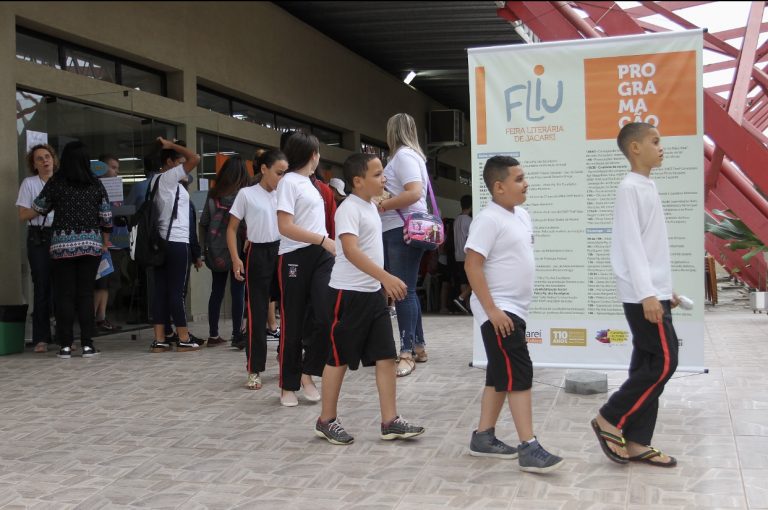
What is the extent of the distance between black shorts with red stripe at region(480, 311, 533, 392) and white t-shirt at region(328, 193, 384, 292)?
690 mm

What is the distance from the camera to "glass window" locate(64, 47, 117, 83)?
849cm

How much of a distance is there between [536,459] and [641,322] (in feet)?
2.29

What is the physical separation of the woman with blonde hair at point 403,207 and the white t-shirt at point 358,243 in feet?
5.14

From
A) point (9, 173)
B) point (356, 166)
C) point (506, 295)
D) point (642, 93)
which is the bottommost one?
point (506, 295)

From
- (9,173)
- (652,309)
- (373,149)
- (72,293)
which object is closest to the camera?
(652,309)

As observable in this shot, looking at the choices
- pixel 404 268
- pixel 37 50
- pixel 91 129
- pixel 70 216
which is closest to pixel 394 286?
pixel 404 268

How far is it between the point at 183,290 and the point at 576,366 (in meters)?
3.70

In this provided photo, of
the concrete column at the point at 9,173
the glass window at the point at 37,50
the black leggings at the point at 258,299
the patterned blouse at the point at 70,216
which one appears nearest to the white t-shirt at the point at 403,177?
the black leggings at the point at 258,299

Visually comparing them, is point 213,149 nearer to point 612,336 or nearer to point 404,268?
point 404,268

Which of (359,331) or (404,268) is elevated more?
(404,268)

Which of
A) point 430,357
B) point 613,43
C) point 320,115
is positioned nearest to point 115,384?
point 430,357

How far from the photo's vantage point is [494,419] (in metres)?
3.47

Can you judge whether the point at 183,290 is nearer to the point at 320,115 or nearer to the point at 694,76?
the point at 694,76

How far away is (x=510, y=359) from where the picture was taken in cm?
325
